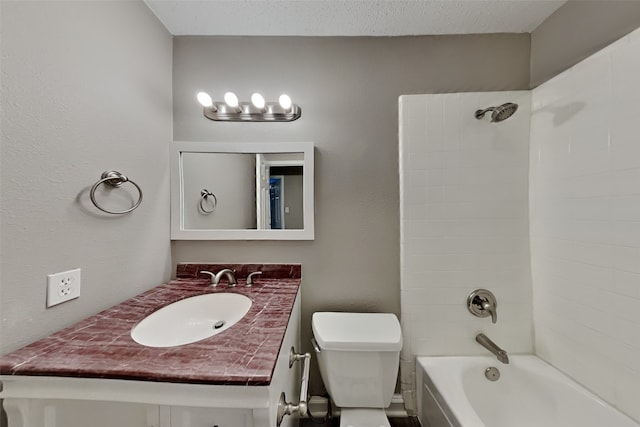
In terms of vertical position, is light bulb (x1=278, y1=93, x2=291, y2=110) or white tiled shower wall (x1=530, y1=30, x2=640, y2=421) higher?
light bulb (x1=278, y1=93, x2=291, y2=110)

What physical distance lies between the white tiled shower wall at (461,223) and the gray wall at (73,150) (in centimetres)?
145

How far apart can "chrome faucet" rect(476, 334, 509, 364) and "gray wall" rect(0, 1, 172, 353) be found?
6.12ft

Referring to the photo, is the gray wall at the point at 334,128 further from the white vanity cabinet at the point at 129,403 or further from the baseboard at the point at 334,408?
the white vanity cabinet at the point at 129,403

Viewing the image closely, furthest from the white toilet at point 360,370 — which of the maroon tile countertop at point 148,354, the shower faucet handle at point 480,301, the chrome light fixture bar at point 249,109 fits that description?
the chrome light fixture bar at point 249,109

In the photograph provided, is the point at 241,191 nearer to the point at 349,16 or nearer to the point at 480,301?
the point at 349,16

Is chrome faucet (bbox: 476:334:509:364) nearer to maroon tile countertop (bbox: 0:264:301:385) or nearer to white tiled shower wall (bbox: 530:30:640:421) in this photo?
white tiled shower wall (bbox: 530:30:640:421)

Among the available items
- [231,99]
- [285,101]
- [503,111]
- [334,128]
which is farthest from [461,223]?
[231,99]

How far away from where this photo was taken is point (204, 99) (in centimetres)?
135

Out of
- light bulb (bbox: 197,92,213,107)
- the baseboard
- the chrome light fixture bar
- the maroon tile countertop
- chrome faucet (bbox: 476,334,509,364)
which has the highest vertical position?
light bulb (bbox: 197,92,213,107)

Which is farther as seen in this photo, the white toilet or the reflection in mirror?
the reflection in mirror

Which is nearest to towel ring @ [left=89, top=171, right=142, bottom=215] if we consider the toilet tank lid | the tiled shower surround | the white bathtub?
the toilet tank lid

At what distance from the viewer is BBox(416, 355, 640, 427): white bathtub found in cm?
105

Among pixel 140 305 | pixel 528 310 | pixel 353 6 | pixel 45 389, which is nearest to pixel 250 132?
pixel 353 6

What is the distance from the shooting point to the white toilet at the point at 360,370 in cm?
114
